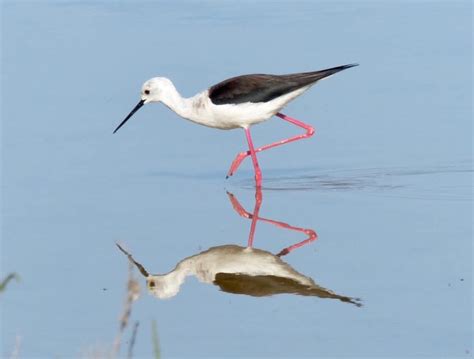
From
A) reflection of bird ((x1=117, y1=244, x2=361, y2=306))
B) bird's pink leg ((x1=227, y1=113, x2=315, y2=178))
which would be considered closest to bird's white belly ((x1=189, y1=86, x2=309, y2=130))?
bird's pink leg ((x1=227, y1=113, x2=315, y2=178))

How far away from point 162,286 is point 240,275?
1.52 ft

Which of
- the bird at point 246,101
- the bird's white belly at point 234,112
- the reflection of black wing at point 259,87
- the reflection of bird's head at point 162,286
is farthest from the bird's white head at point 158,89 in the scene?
the reflection of bird's head at point 162,286

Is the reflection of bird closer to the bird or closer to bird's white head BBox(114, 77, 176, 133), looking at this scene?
the bird

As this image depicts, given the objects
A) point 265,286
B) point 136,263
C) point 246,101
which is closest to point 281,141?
point 246,101

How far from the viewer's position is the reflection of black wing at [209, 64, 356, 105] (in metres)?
8.81

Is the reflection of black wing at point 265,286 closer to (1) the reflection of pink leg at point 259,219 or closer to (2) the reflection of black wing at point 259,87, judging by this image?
(1) the reflection of pink leg at point 259,219

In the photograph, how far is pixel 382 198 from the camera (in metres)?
8.09

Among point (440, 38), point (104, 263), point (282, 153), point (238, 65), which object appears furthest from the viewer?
point (440, 38)

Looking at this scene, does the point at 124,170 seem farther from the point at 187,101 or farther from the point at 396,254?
A: the point at 396,254

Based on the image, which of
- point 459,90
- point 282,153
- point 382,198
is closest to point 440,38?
point 459,90

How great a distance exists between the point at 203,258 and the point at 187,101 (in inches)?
90.5

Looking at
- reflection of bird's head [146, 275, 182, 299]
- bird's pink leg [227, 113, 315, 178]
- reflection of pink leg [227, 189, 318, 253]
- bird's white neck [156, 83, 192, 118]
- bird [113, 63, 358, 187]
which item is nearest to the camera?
reflection of bird's head [146, 275, 182, 299]

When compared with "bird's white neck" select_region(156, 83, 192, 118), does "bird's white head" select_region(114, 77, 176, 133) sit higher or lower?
higher

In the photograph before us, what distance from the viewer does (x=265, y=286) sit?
655 cm
